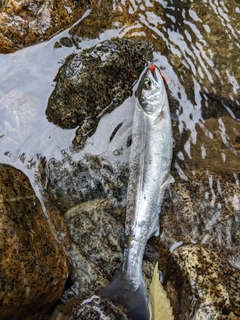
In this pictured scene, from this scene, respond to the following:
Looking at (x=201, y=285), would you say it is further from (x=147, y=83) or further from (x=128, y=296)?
(x=147, y=83)

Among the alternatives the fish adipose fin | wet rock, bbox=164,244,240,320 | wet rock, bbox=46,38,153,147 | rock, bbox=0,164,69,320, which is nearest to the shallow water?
wet rock, bbox=46,38,153,147

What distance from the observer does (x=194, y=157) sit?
486 cm

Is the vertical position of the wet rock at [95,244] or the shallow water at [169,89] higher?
the shallow water at [169,89]

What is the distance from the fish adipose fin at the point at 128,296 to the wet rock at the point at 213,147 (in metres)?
1.62

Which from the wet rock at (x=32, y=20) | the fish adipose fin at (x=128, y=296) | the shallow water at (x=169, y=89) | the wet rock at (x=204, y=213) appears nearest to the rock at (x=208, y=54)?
the shallow water at (x=169, y=89)

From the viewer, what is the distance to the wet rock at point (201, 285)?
362 centimetres

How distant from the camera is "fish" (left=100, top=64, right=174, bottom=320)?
4.14 meters

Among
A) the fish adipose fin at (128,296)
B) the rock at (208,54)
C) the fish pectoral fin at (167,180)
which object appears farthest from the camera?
the rock at (208,54)

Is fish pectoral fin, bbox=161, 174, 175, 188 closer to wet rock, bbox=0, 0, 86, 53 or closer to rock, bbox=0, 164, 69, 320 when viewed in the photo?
rock, bbox=0, 164, 69, 320

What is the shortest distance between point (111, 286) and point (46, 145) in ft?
6.29

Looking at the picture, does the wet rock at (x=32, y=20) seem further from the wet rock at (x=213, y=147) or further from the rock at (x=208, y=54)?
the wet rock at (x=213, y=147)

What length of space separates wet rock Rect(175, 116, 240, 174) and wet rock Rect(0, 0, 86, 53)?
7.29ft

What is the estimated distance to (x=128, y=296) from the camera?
4133 millimetres

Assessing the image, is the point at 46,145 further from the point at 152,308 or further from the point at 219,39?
the point at 219,39
